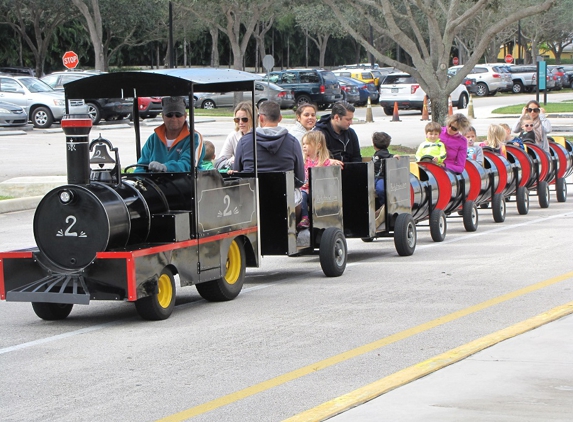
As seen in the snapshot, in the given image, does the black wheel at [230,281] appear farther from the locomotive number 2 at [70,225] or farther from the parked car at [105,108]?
the parked car at [105,108]

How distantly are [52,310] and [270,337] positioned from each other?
2034 mm

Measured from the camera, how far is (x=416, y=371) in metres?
6.43

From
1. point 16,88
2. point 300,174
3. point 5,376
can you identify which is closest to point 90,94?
point 300,174

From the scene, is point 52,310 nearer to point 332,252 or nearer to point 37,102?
point 332,252

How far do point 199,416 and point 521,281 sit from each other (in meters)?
5.12

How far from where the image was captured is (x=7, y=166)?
2233 cm

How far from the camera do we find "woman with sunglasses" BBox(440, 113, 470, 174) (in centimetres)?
1363

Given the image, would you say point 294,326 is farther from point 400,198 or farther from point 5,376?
point 400,198

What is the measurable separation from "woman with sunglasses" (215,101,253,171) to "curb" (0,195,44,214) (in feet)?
20.4

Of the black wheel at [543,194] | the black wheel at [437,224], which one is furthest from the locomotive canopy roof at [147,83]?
the black wheel at [543,194]

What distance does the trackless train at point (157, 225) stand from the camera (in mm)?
7988

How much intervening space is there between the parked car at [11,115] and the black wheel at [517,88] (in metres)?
34.4

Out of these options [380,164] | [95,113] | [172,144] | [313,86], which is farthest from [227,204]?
[313,86]

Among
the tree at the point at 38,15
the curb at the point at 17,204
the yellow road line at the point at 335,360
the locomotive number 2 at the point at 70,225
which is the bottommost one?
the yellow road line at the point at 335,360
